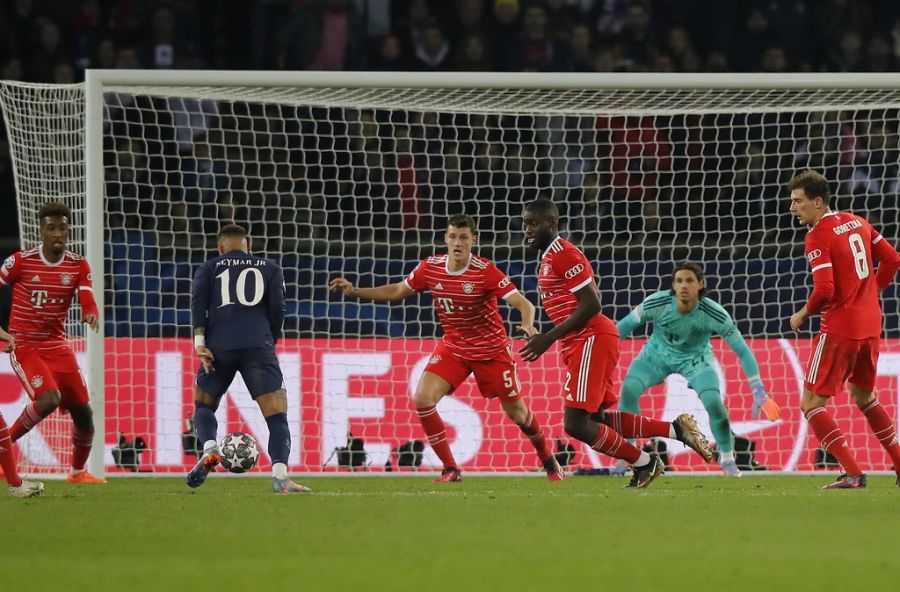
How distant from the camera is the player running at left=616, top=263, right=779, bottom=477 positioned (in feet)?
35.2

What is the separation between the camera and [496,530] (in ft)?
21.3

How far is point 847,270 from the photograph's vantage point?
28.4 ft

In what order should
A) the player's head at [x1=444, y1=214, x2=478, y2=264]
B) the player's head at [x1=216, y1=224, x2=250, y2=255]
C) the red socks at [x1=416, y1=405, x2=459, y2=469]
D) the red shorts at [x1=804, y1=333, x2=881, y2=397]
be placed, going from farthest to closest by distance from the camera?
the red socks at [x1=416, y1=405, x2=459, y2=469], the player's head at [x1=444, y1=214, x2=478, y2=264], the player's head at [x1=216, y1=224, x2=250, y2=255], the red shorts at [x1=804, y1=333, x2=881, y2=397]

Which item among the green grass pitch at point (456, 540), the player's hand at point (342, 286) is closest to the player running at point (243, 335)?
the green grass pitch at point (456, 540)

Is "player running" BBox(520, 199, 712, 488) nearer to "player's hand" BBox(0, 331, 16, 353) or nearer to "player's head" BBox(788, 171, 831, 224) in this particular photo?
"player's head" BBox(788, 171, 831, 224)

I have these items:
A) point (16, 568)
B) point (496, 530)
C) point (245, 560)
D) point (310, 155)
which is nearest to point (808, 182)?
point (496, 530)

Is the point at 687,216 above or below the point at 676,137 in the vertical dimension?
below

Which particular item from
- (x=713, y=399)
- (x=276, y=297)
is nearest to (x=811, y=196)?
(x=713, y=399)

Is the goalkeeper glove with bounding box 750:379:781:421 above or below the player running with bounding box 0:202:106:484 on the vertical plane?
below

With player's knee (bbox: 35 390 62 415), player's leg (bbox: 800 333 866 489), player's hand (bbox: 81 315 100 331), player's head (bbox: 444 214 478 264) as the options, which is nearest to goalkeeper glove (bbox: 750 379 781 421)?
player's leg (bbox: 800 333 866 489)

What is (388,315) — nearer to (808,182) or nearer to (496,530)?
(808,182)

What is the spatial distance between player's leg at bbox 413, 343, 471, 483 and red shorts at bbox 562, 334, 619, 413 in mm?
1202

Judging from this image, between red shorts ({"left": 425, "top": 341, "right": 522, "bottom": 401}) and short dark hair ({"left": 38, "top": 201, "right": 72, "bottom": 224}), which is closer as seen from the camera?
short dark hair ({"left": 38, "top": 201, "right": 72, "bottom": 224})

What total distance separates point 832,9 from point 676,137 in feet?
13.5
